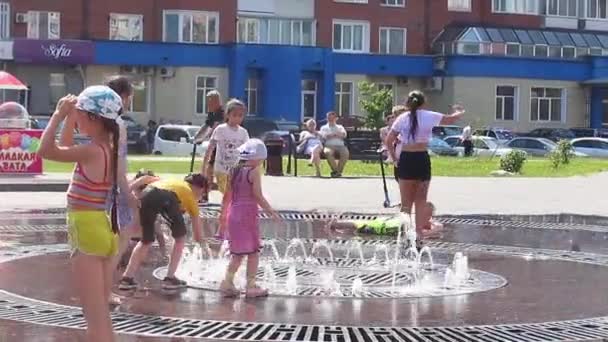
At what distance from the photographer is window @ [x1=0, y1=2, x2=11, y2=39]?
53.7m

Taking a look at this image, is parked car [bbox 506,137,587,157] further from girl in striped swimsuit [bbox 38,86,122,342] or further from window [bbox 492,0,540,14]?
girl in striped swimsuit [bbox 38,86,122,342]

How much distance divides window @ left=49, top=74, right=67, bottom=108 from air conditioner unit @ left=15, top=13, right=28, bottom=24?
288cm

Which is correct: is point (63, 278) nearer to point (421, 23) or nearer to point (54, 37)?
point (54, 37)

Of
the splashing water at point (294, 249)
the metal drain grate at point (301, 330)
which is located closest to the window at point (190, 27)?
the splashing water at point (294, 249)

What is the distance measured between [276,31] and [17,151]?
35.8 metres

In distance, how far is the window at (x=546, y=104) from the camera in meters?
62.2

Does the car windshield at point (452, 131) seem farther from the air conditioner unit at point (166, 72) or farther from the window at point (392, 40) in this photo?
the air conditioner unit at point (166, 72)

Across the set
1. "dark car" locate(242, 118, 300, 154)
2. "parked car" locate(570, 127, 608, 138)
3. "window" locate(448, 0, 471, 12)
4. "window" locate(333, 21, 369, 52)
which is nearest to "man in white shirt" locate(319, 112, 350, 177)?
"dark car" locate(242, 118, 300, 154)

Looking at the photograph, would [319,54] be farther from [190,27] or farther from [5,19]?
[5,19]

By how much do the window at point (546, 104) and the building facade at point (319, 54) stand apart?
0.06 meters

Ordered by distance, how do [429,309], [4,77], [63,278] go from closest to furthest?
[429,309], [63,278], [4,77]

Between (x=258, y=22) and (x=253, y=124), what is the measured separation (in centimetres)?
854

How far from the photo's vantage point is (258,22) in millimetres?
58156

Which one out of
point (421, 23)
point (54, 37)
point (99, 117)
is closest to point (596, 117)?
point (421, 23)
